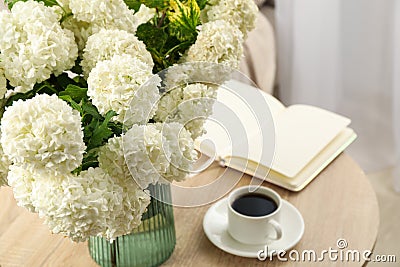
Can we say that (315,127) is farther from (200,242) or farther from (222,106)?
(222,106)

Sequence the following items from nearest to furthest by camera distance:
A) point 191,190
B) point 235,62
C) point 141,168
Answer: point 141,168 < point 235,62 < point 191,190

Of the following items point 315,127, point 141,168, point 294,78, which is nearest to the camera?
point 141,168

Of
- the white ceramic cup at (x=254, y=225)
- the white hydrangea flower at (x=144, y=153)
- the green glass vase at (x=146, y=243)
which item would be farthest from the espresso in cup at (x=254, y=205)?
the white hydrangea flower at (x=144, y=153)

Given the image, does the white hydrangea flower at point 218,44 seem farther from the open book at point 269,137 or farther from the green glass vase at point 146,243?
the green glass vase at point 146,243

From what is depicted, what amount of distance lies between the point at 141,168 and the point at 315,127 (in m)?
0.64

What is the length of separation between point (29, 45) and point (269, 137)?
1.15ft

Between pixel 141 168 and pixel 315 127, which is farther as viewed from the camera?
pixel 315 127

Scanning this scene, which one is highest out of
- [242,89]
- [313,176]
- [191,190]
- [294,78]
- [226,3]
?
[226,3]

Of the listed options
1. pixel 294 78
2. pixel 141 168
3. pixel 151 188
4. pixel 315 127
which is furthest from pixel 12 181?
pixel 294 78

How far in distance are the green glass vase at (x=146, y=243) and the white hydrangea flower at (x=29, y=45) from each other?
10.7 inches

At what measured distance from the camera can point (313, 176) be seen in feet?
3.87

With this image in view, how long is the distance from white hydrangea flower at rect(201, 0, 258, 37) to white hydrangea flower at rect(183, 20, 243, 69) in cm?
3

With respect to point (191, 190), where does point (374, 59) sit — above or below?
below

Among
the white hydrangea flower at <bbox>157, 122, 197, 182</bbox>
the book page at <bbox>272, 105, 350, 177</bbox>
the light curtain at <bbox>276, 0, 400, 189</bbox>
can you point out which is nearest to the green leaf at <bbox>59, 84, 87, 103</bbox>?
the white hydrangea flower at <bbox>157, 122, 197, 182</bbox>
